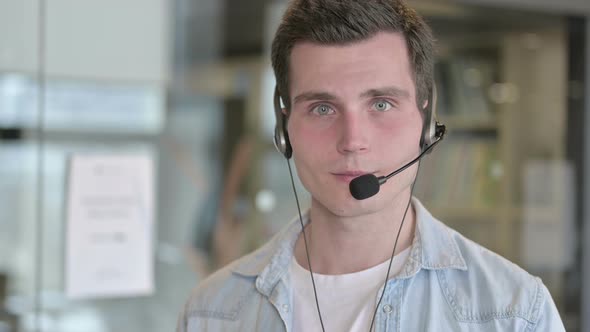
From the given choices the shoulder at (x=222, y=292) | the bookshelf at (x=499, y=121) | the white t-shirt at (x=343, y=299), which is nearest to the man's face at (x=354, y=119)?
the white t-shirt at (x=343, y=299)

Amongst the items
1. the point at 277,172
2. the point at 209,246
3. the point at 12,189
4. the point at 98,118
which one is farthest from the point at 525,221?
the point at 12,189

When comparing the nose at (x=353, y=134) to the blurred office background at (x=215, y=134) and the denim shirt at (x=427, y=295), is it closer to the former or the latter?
the denim shirt at (x=427, y=295)

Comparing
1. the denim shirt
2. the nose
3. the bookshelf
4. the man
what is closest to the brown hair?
the man

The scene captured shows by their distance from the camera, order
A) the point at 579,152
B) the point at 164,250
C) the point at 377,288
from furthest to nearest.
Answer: the point at 579,152
the point at 164,250
the point at 377,288

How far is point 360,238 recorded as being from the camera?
1.38 m

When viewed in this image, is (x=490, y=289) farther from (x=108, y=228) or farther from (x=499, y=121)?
(x=499, y=121)

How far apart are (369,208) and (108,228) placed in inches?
60.5

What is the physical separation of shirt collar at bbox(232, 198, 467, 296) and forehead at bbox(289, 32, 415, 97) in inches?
8.9

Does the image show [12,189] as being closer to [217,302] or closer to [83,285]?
[83,285]

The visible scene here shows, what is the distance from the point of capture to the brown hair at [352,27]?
135cm

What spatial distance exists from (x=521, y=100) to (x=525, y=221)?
0.52 metres

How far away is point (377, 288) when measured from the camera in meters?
1.35

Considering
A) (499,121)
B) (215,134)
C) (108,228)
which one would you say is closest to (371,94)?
(108,228)

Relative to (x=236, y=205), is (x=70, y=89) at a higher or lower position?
higher
